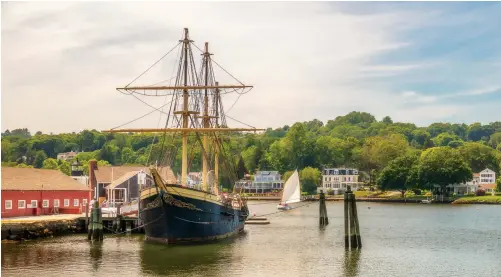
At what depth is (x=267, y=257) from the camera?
4472cm

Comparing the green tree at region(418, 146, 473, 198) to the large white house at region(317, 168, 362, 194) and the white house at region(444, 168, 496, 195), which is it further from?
the large white house at region(317, 168, 362, 194)

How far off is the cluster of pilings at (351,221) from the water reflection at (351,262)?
1.09 metres

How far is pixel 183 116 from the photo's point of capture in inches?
2248

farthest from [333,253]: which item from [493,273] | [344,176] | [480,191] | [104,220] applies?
[344,176]

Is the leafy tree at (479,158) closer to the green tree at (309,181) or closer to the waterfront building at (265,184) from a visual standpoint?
the green tree at (309,181)

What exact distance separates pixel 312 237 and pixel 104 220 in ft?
57.5

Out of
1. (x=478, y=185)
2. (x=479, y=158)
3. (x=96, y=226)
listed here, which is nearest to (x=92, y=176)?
(x=96, y=226)

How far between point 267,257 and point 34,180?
2463 centimetres

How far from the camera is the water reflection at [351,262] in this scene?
3909 centimetres

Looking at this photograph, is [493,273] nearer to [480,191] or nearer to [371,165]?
[480,191]

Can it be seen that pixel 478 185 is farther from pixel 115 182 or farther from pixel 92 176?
pixel 115 182

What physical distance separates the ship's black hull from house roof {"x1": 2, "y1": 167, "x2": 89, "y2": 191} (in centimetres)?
1200

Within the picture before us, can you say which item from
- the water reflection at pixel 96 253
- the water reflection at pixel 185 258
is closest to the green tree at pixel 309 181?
the water reflection at pixel 185 258

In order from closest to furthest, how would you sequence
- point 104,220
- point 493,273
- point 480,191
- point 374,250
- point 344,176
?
point 493,273 → point 374,250 → point 104,220 → point 480,191 → point 344,176
